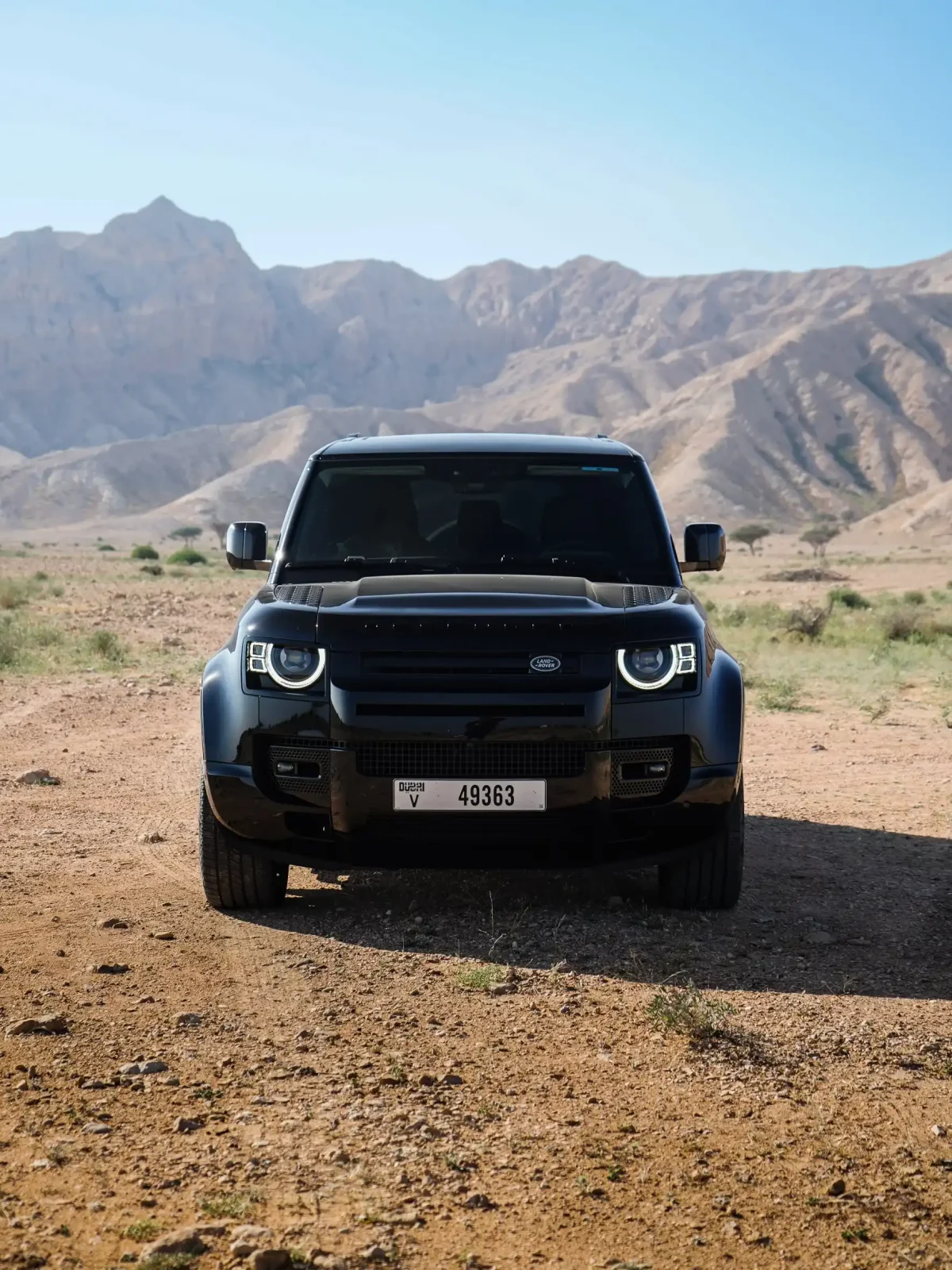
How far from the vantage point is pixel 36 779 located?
30.3 ft

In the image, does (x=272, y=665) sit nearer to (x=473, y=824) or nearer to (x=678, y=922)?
(x=473, y=824)

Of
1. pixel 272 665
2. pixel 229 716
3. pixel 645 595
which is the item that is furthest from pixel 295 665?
pixel 645 595

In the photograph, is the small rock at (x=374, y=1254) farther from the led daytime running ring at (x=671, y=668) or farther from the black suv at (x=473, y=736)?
the led daytime running ring at (x=671, y=668)

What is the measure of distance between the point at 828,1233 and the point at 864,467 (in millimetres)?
117040

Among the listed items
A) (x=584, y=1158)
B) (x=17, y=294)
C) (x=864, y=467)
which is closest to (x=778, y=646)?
(x=584, y=1158)

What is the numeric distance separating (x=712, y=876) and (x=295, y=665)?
189cm

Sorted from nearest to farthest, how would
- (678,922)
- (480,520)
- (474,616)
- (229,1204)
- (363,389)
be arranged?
1. (229,1204)
2. (474,616)
3. (678,922)
4. (480,520)
5. (363,389)

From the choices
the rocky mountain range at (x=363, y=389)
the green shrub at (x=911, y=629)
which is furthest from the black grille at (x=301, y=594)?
the rocky mountain range at (x=363, y=389)

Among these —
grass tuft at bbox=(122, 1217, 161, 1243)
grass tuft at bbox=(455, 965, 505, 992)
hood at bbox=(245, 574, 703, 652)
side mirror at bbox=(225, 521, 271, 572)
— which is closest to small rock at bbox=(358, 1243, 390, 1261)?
grass tuft at bbox=(122, 1217, 161, 1243)

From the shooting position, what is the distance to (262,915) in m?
5.75

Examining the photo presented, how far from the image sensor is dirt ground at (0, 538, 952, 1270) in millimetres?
3023

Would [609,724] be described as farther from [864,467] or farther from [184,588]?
[864,467]

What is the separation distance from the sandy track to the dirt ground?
0.01 metres

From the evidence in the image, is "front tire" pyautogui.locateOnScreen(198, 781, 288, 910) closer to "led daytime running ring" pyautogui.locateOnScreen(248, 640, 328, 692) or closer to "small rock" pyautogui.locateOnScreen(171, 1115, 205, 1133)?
"led daytime running ring" pyautogui.locateOnScreen(248, 640, 328, 692)
